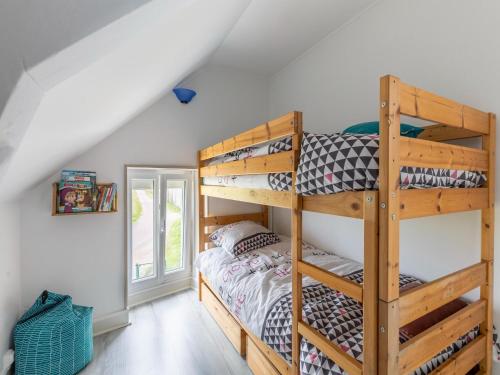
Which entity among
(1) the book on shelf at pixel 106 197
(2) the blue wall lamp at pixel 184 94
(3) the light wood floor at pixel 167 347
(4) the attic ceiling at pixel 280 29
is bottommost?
(3) the light wood floor at pixel 167 347

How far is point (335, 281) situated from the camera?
3.36ft

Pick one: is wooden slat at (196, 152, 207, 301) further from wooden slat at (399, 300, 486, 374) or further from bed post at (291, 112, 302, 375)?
wooden slat at (399, 300, 486, 374)

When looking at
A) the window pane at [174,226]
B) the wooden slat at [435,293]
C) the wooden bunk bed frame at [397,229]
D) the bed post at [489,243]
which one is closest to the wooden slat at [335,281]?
the wooden bunk bed frame at [397,229]

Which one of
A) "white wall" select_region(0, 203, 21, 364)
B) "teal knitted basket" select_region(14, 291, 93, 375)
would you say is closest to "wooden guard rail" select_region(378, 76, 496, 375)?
"teal knitted basket" select_region(14, 291, 93, 375)

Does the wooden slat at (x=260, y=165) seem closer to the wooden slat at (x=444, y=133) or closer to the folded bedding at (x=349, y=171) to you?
the folded bedding at (x=349, y=171)

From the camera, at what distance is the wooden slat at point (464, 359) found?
108cm

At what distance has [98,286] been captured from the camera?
7.45ft

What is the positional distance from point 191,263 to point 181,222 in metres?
0.55

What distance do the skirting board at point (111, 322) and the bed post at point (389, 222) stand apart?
233 centimetres

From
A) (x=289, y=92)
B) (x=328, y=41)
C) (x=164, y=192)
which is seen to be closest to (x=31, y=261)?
(x=164, y=192)

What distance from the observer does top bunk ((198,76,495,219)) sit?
0.81 metres

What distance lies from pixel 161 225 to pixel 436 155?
267 centimetres

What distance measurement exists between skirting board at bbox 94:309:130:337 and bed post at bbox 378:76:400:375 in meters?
2.33

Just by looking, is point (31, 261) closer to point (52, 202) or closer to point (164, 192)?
point (52, 202)
